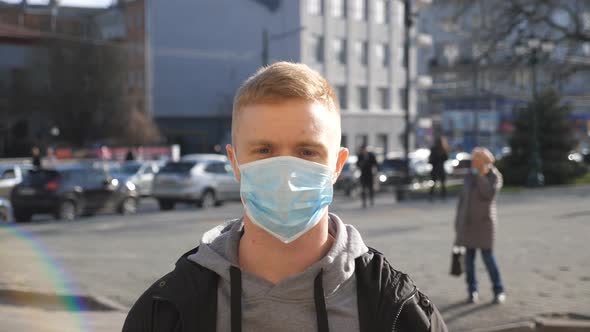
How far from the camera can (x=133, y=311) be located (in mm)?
2389

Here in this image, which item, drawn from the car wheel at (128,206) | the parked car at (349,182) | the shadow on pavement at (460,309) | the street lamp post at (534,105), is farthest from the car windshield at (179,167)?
the shadow on pavement at (460,309)

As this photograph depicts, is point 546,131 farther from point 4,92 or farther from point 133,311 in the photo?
point 4,92

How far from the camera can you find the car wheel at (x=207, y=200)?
2988cm

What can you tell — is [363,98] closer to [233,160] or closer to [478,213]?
[478,213]

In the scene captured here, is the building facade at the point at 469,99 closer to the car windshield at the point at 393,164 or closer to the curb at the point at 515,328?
the car windshield at the point at 393,164

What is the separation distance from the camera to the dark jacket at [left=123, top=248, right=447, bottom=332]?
232 centimetres

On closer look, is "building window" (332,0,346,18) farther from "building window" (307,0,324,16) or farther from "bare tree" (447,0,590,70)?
"bare tree" (447,0,590,70)

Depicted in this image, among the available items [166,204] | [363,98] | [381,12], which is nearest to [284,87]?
[166,204]

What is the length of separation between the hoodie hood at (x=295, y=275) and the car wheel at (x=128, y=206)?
25.8 meters

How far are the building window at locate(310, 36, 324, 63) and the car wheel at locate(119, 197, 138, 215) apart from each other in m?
36.2

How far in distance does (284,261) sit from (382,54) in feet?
225

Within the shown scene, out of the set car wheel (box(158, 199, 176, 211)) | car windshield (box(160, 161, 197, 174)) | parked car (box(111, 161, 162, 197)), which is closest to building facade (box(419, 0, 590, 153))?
parked car (box(111, 161, 162, 197))

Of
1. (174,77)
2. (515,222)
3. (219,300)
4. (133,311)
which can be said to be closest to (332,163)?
(219,300)

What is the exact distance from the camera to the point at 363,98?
6994cm
